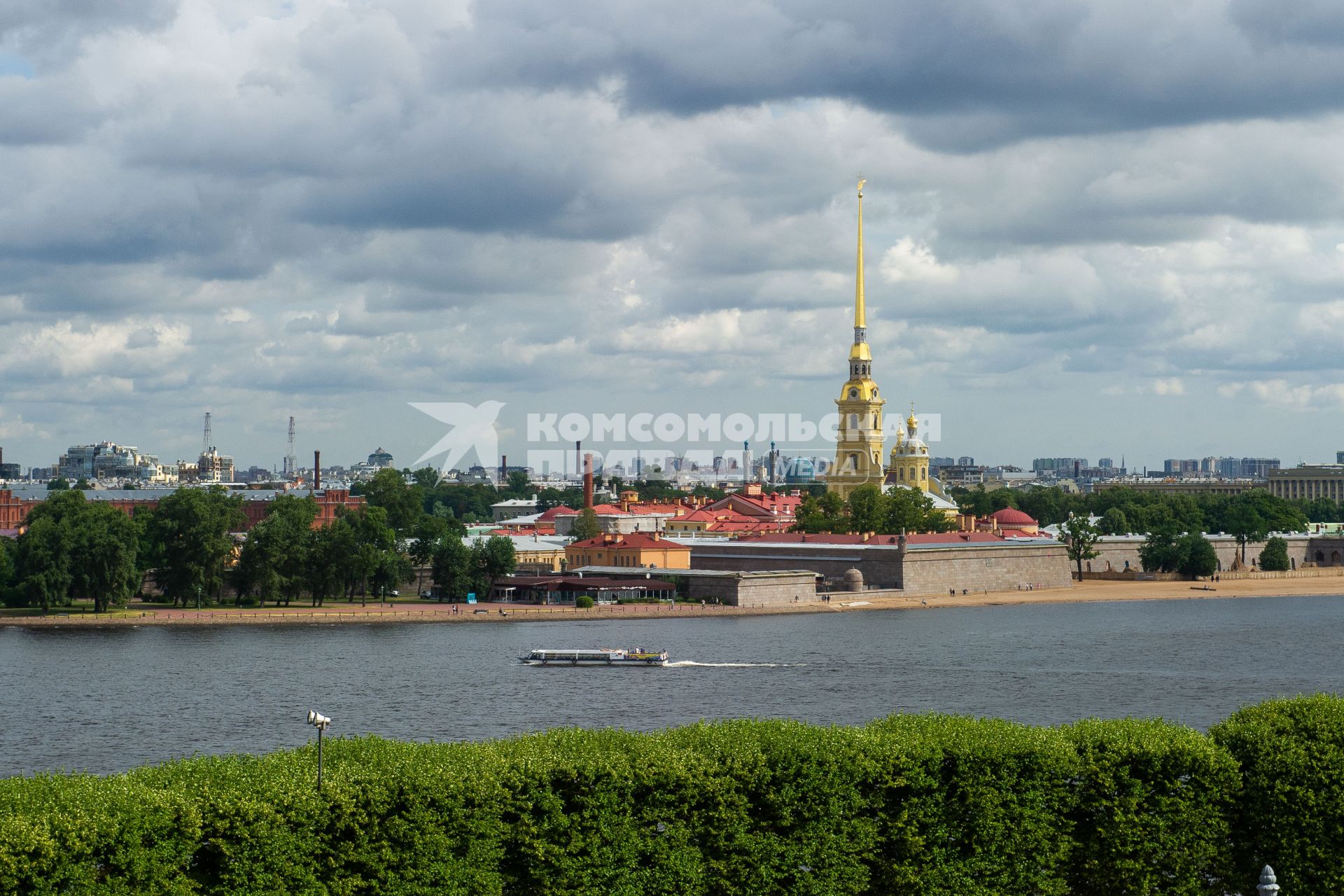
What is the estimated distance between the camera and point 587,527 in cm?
7544

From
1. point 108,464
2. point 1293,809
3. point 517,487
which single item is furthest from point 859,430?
point 108,464

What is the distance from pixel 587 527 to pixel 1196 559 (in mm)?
27220

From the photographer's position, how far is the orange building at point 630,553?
2440 inches

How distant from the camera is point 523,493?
13550cm

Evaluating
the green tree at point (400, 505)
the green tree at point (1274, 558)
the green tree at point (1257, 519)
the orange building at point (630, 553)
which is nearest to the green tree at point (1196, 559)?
the green tree at point (1274, 558)

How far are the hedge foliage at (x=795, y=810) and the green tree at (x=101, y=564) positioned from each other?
3659 centimetres

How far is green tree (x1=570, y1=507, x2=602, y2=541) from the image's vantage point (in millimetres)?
74250

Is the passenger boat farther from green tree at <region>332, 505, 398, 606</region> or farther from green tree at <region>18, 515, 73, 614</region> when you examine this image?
green tree at <region>18, 515, 73, 614</region>

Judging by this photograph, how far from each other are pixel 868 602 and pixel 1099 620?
9376 millimetres

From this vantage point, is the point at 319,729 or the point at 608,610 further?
the point at 608,610

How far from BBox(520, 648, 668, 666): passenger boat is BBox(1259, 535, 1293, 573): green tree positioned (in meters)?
50.0

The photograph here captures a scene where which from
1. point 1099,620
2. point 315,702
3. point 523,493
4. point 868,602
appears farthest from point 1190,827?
point 523,493

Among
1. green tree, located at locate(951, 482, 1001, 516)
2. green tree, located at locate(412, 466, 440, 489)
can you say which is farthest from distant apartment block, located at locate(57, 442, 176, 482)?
green tree, located at locate(951, 482, 1001, 516)

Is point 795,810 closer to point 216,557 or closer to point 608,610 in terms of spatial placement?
point 608,610
